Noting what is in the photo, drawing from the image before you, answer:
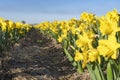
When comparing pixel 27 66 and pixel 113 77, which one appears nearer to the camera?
pixel 113 77

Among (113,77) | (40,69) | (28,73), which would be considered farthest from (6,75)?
(113,77)

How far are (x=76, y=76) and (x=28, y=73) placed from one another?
0.97 m

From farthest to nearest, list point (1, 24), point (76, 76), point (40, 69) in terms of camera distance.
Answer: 1. point (1, 24)
2. point (40, 69)
3. point (76, 76)

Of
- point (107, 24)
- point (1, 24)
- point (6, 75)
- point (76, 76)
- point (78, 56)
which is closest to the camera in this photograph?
point (107, 24)

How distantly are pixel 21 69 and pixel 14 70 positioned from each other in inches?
8.8

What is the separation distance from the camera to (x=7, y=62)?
8.07 metres

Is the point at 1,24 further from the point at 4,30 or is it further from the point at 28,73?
the point at 28,73

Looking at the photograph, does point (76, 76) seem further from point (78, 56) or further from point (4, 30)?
point (4, 30)

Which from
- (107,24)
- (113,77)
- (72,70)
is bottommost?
(72,70)

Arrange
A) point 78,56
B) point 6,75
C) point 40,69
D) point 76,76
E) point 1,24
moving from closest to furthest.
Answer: point 78,56
point 6,75
point 76,76
point 40,69
point 1,24

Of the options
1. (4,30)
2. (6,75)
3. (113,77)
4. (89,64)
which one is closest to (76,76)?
(6,75)

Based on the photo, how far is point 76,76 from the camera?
7055 millimetres

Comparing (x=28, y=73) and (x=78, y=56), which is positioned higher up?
(x=78, y=56)

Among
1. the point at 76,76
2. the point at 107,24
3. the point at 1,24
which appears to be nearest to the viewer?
the point at 107,24
